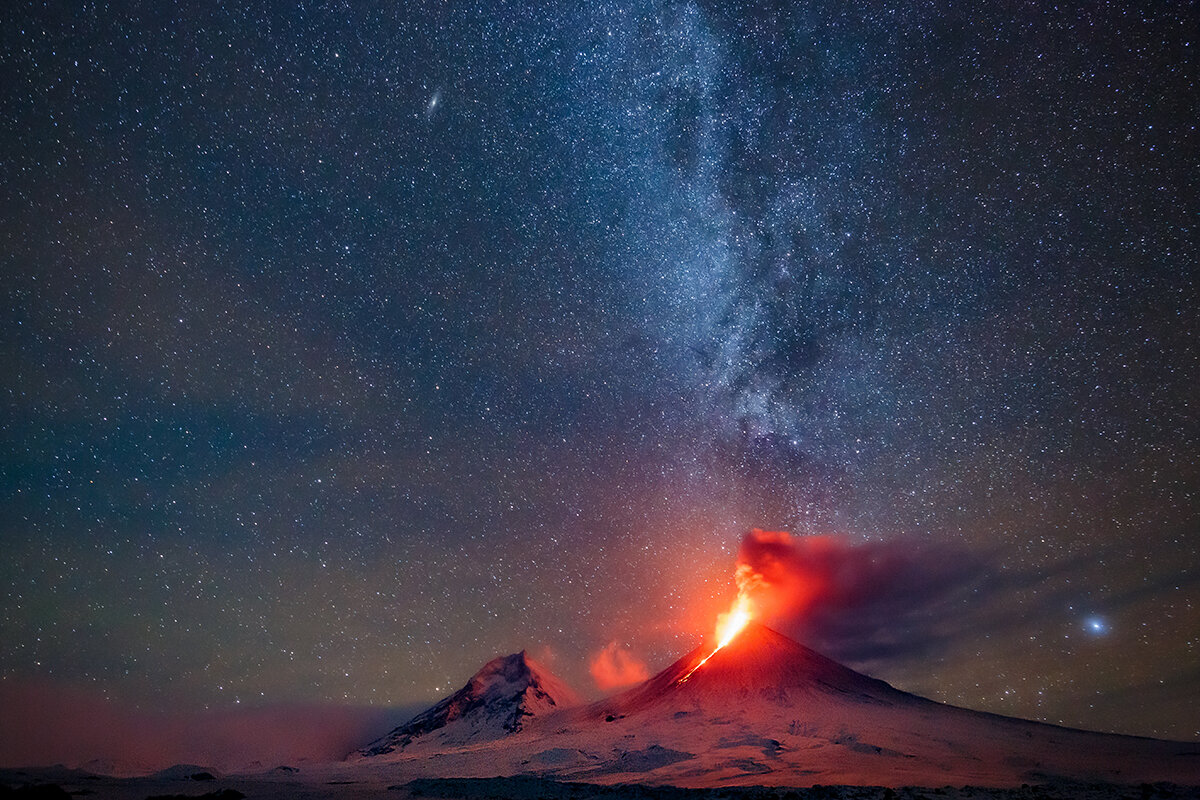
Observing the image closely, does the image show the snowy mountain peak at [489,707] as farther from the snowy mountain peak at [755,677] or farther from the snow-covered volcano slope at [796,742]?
the snowy mountain peak at [755,677]

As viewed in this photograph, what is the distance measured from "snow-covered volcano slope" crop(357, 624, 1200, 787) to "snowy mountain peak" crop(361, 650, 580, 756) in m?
31.9

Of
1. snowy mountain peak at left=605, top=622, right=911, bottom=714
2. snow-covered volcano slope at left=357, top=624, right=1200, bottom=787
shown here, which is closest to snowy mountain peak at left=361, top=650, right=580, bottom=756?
snow-covered volcano slope at left=357, top=624, right=1200, bottom=787

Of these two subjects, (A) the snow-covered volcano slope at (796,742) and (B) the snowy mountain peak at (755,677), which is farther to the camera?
(B) the snowy mountain peak at (755,677)

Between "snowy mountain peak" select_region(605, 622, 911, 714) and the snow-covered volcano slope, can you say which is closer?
the snow-covered volcano slope

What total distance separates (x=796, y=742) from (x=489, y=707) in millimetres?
105067

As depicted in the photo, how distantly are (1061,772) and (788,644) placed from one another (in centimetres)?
6663

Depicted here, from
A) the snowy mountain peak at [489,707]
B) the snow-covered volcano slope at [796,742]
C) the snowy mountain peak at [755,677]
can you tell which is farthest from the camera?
the snowy mountain peak at [489,707]

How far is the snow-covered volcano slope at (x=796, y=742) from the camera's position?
195 feet

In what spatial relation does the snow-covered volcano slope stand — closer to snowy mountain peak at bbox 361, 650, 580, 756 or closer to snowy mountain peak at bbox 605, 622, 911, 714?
snowy mountain peak at bbox 605, 622, 911, 714

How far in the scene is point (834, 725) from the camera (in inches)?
3250

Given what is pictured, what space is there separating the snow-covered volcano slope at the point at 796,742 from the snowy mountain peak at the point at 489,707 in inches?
1257

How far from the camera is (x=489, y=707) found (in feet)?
529

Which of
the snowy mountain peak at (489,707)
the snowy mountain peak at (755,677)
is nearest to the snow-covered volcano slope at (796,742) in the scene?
the snowy mountain peak at (755,677)

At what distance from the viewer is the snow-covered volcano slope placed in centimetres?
5934
